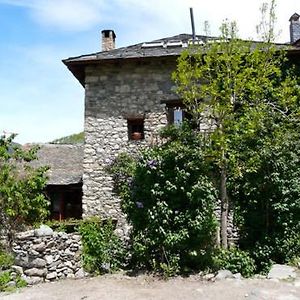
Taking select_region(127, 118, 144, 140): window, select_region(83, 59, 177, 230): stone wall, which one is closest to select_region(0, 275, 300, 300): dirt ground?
select_region(83, 59, 177, 230): stone wall

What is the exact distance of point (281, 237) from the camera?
35.1 ft

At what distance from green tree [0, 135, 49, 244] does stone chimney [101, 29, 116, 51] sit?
5.82 meters

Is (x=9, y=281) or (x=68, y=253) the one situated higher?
(x=68, y=253)

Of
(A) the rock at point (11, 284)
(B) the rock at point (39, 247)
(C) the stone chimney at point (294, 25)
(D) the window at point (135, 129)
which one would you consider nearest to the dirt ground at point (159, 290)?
(A) the rock at point (11, 284)

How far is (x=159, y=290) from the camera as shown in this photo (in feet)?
28.8

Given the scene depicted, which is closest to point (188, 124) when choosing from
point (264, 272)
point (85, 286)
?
point (264, 272)

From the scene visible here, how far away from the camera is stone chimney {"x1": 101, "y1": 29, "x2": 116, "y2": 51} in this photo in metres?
16.2

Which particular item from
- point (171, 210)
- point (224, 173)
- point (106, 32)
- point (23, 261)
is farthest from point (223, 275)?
point (106, 32)

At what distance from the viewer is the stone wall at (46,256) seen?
10484 mm

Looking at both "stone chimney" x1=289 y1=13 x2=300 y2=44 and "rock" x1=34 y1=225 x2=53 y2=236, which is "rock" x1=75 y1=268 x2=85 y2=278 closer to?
"rock" x1=34 y1=225 x2=53 y2=236

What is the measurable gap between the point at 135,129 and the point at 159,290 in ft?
21.1

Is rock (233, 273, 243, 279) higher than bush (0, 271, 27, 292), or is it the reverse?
rock (233, 273, 243, 279)

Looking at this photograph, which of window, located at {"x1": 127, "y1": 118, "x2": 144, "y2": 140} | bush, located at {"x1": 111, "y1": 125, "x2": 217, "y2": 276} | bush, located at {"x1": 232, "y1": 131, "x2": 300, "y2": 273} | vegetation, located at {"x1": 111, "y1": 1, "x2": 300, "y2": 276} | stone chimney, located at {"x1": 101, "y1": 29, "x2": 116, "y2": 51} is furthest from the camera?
stone chimney, located at {"x1": 101, "y1": 29, "x2": 116, "y2": 51}

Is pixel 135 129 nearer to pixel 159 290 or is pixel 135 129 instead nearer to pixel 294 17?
pixel 159 290
